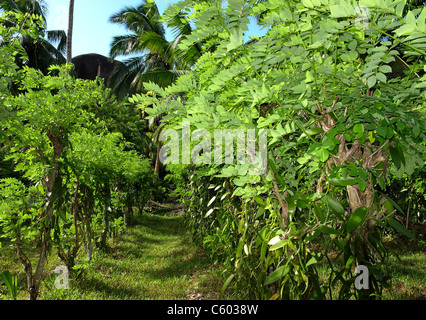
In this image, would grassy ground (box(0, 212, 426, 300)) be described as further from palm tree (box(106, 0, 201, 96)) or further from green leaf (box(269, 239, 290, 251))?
palm tree (box(106, 0, 201, 96))

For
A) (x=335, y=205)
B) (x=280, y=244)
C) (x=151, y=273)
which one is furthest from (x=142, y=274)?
(x=335, y=205)

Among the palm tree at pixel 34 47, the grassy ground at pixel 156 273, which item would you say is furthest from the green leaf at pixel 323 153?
the palm tree at pixel 34 47

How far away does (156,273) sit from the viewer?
5277 mm

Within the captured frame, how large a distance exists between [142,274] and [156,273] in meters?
0.24

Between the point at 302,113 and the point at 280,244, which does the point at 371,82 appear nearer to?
the point at 280,244

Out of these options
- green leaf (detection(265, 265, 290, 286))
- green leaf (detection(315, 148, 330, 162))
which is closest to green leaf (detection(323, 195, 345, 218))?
green leaf (detection(315, 148, 330, 162))

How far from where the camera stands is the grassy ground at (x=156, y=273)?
4070mm

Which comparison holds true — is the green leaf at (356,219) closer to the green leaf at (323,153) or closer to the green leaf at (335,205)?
the green leaf at (335,205)

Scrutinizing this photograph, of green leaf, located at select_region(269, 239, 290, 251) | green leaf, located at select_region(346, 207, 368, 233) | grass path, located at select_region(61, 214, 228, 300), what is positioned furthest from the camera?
grass path, located at select_region(61, 214, 228, 300)

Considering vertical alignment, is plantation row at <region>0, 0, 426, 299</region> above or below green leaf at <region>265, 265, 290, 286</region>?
above

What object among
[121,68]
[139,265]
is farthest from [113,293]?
[121,68]

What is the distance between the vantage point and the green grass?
410cm

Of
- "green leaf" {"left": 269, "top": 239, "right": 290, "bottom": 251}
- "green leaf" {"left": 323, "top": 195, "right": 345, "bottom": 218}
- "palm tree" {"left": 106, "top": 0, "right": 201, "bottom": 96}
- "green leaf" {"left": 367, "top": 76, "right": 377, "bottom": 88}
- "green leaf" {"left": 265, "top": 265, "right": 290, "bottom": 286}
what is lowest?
"green leaf" {"left": 265, "top": 265, "right": 290, "bottom": 286}
